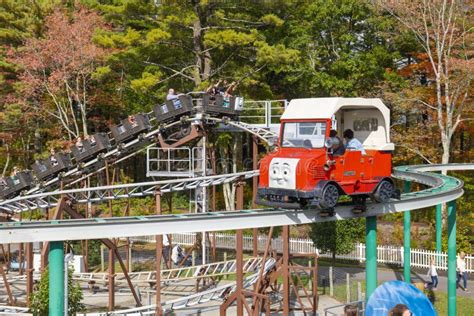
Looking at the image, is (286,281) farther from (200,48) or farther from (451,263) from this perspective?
(200,48)

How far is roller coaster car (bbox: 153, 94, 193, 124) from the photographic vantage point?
953 inches

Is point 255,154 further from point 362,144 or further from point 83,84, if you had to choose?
point 83,84

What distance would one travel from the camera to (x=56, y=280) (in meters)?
11.4

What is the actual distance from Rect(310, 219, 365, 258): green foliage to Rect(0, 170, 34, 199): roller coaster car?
1112 cm

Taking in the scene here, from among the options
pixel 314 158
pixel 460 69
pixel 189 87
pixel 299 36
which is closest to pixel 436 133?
pixel 460 69

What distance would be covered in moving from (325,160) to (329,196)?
2.36ft

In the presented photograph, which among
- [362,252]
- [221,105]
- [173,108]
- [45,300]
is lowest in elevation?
[362,252]

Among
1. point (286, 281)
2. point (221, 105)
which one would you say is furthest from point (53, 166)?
point (286, 281)

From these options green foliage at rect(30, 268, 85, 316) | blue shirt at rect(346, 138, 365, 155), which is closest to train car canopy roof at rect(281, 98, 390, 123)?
blue shirt at rect(346, 138, 365, 155)

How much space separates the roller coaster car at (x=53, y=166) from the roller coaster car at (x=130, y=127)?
6.27ft

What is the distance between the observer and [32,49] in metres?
34.7

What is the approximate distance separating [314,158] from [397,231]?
1959 cm

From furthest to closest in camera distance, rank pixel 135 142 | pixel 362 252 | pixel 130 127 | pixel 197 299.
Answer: pixel 362 252 → pixel 135 142 → pixel 130 127 → pixel 197 299

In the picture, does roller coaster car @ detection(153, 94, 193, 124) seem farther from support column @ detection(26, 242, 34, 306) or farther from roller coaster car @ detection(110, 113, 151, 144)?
support column @ detection(26, 242, 34, 306)
